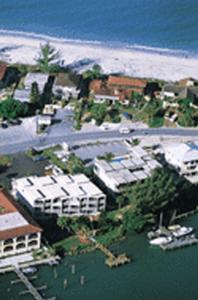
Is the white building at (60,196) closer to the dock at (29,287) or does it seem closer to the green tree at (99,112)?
the dock at (29,287)

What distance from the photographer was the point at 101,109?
127ft

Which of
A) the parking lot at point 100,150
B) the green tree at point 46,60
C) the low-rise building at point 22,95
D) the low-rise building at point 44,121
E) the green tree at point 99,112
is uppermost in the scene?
the green tree at point 46,60

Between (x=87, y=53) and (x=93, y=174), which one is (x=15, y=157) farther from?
(x=87, y=53)

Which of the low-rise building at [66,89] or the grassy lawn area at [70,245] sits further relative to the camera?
the low-rise building at [66,89]

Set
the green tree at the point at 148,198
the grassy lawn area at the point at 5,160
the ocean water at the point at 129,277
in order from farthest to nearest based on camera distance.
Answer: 1. the grassy lawn area at the point at 5,160
2. the green tree at the point at 148,198
3. the ocean water at the point at 129,277

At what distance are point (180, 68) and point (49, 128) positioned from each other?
11.2 meters

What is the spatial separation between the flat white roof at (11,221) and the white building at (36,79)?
41.2 ft

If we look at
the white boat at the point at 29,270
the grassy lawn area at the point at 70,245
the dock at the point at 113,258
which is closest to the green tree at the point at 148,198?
the dock at the point at 113,258

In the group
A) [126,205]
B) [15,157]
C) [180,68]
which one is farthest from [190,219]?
[180,68]

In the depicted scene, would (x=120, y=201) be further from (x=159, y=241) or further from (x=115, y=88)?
(x=115, y=88)

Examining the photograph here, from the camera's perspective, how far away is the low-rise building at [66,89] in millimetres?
40719

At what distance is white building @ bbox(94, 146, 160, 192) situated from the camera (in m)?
32.4

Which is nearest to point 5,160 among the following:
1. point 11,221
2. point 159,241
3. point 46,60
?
point 11,221

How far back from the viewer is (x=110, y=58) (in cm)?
4738
